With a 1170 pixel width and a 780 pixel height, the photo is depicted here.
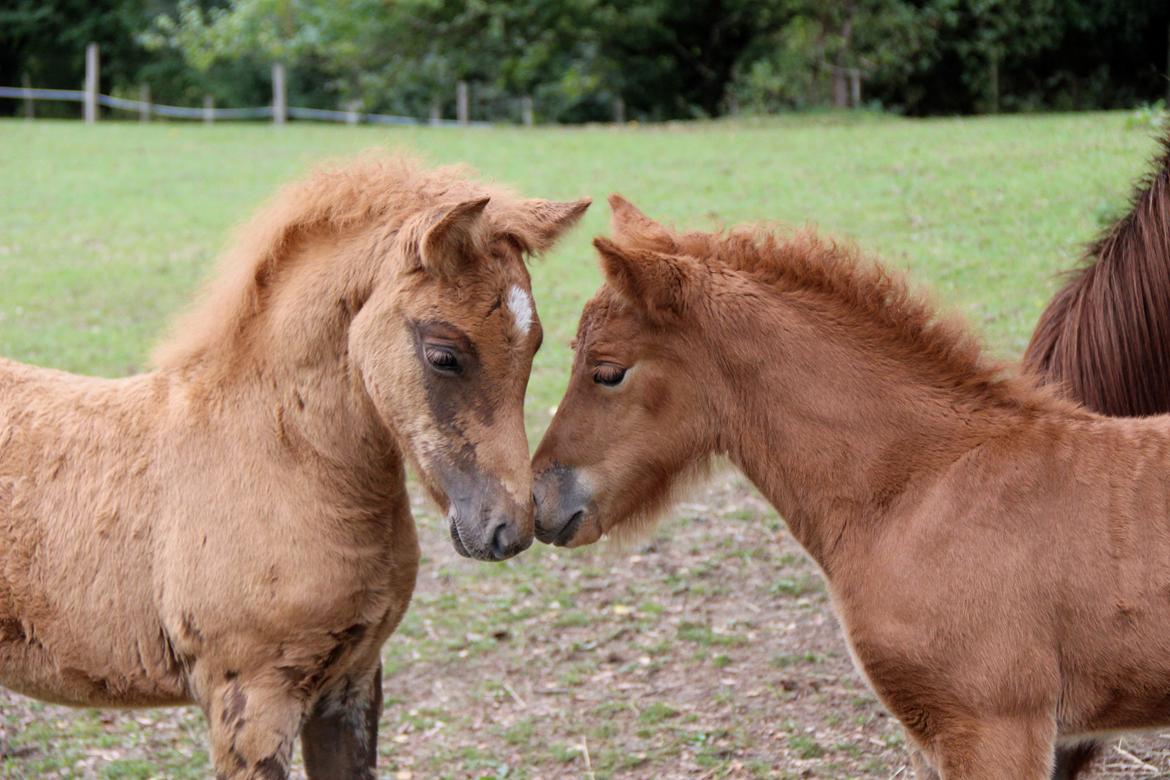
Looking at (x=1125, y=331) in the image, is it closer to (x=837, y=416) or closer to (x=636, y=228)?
(x=837, y=416)

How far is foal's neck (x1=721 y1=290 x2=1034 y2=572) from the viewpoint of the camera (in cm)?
355

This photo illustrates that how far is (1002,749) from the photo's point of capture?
317 cm

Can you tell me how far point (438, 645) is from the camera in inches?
229

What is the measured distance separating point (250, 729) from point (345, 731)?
42 centimetres

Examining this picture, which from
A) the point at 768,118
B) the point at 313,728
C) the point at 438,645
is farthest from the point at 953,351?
the point at 768,118

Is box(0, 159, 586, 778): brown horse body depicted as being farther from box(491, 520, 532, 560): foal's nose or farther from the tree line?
the tree line

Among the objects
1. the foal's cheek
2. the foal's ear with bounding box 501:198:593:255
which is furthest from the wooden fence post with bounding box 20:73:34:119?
the foal's cheek

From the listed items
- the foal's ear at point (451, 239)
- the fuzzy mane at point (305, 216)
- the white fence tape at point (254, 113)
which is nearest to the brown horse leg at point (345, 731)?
the fuzzy mane at point (305, 216)

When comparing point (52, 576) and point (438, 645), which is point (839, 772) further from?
point (52, 576)

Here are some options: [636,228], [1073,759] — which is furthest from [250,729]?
[1073,759]

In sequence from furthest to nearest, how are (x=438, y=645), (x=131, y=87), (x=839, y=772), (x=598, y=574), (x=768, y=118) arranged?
(x=131, y=87), (x=768, y=118), (x=598, y=574), (x=438, y=645), (x=839, y=772)

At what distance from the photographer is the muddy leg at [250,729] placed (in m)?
3.28

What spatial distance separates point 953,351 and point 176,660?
250 centimetres

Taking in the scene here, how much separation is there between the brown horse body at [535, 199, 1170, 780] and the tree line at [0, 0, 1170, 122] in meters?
21.4
